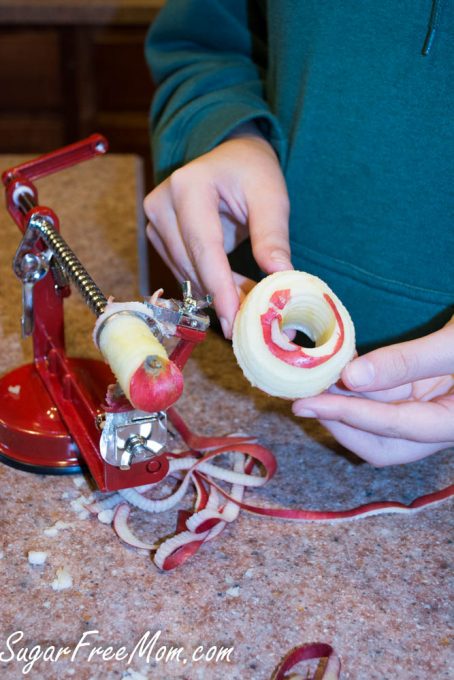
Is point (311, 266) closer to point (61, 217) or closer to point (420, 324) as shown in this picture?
point (420, 324)

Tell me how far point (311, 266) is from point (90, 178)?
2.38ft

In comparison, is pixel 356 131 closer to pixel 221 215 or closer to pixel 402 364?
pixel 221 215

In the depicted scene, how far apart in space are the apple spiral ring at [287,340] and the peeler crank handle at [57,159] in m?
0.30

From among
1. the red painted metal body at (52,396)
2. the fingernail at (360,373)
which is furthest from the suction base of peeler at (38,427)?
the fingernail at (360,373)

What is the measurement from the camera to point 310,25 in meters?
0.93

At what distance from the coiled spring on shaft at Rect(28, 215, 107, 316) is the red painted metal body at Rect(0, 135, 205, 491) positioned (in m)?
0.02

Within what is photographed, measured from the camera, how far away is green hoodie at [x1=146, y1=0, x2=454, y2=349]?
0.87 meters

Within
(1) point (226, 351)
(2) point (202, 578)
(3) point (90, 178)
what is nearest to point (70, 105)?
(3) point (90, 178)

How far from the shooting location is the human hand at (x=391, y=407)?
74 cm

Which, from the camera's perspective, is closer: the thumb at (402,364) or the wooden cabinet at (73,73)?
the thumb at (402,364)

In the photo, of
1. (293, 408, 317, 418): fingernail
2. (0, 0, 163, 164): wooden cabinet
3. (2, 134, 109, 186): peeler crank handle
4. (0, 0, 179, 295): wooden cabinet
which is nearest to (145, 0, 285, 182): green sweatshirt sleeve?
(2, 134, 109, 186): peeler crank handle

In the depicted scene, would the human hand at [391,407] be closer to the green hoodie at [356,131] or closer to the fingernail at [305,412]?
the fingernail at [305,412]

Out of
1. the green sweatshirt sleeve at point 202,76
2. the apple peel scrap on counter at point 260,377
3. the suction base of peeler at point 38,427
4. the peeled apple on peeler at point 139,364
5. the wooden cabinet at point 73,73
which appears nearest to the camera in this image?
the peeled apple on peeler at point 139,364

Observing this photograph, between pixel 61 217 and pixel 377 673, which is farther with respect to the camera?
pixel 61 217
